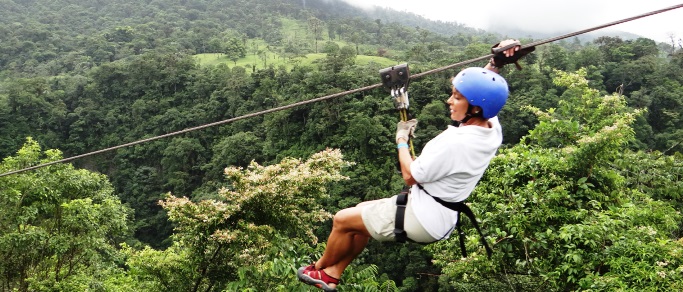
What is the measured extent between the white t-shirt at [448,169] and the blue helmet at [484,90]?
0.34ft

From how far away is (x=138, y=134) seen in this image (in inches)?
1603

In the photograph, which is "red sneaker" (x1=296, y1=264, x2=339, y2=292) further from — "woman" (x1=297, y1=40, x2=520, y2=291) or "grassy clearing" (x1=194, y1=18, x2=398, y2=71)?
"grassy clearing" (x1=194, y1=18, x2=398, y2=71)

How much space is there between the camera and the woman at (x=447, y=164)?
1.93m

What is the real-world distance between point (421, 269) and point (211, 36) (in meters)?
57.3

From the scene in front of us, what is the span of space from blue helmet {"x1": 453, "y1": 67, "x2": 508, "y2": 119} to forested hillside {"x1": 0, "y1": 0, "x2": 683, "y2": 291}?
2.01 metres

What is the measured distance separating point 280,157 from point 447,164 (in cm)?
3050

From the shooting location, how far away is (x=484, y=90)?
6.41 feet

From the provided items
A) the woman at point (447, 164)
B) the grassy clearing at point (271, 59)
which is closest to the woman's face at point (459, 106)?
the woman at point (447, 164)

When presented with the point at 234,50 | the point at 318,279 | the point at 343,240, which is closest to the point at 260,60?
the point at 234,50

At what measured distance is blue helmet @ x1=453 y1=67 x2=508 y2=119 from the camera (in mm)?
1957

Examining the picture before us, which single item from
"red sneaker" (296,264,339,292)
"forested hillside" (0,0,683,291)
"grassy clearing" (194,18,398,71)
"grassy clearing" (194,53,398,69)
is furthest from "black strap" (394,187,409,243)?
"grassy clearing" (194,53,398,69)

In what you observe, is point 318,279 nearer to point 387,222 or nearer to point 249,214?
point 387,222

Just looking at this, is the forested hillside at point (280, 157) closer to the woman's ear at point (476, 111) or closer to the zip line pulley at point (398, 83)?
the zip line pulley at point (398, 83)

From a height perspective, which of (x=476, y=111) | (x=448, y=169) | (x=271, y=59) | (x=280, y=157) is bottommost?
(x=280, y=157)
